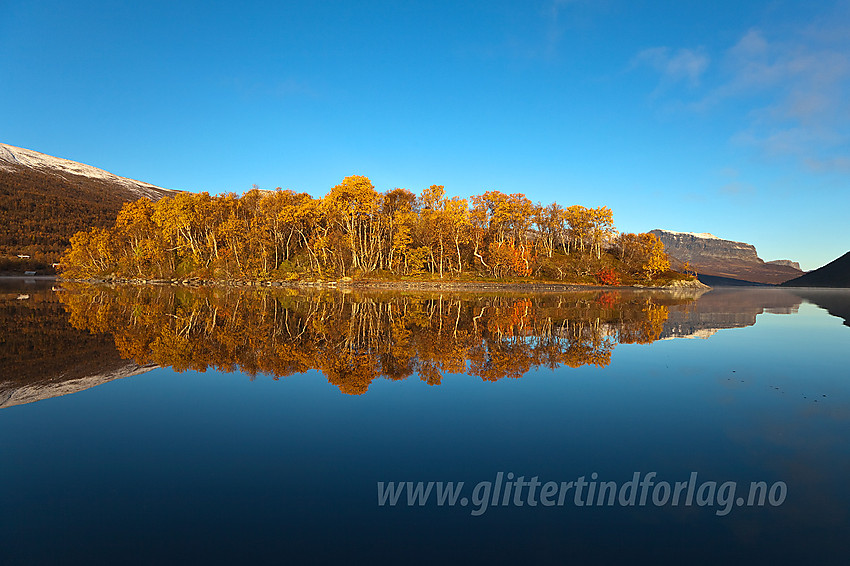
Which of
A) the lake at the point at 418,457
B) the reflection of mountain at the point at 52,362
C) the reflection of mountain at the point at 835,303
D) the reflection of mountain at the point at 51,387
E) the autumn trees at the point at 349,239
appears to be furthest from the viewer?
the autumn trees at the point at 349,239

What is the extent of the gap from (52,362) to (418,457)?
14662 mm

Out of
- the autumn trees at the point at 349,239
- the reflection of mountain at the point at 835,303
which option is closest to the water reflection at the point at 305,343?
the reflection of mountain at the point at 835,303

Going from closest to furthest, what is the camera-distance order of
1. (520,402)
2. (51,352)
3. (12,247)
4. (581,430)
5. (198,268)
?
1. (581,430)
2. (520,402)
3. (51,352)
4. (198,268)
5. (12,247)

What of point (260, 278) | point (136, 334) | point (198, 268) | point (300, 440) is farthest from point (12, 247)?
point (300, 440)

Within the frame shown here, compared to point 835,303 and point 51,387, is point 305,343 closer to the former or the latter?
point 51,387

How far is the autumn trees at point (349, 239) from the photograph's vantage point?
3401 inches

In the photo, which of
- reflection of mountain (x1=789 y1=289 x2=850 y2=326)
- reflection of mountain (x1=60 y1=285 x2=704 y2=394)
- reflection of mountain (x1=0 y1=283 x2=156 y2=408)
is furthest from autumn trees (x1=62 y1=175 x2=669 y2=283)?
reflection of mountain (x1=0 y1=283 x2=156 y2=408)

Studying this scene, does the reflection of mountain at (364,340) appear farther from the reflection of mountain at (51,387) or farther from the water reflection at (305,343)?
the reflection of mountain at (51,387)

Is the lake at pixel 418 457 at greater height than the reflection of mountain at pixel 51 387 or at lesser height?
greater

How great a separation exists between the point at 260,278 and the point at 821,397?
88.9m

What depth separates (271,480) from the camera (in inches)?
265

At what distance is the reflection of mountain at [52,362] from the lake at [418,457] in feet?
0.42

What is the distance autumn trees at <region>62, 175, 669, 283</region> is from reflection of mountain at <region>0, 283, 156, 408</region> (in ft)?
206

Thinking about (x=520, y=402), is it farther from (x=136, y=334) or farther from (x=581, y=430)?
(x=136, y=334)
